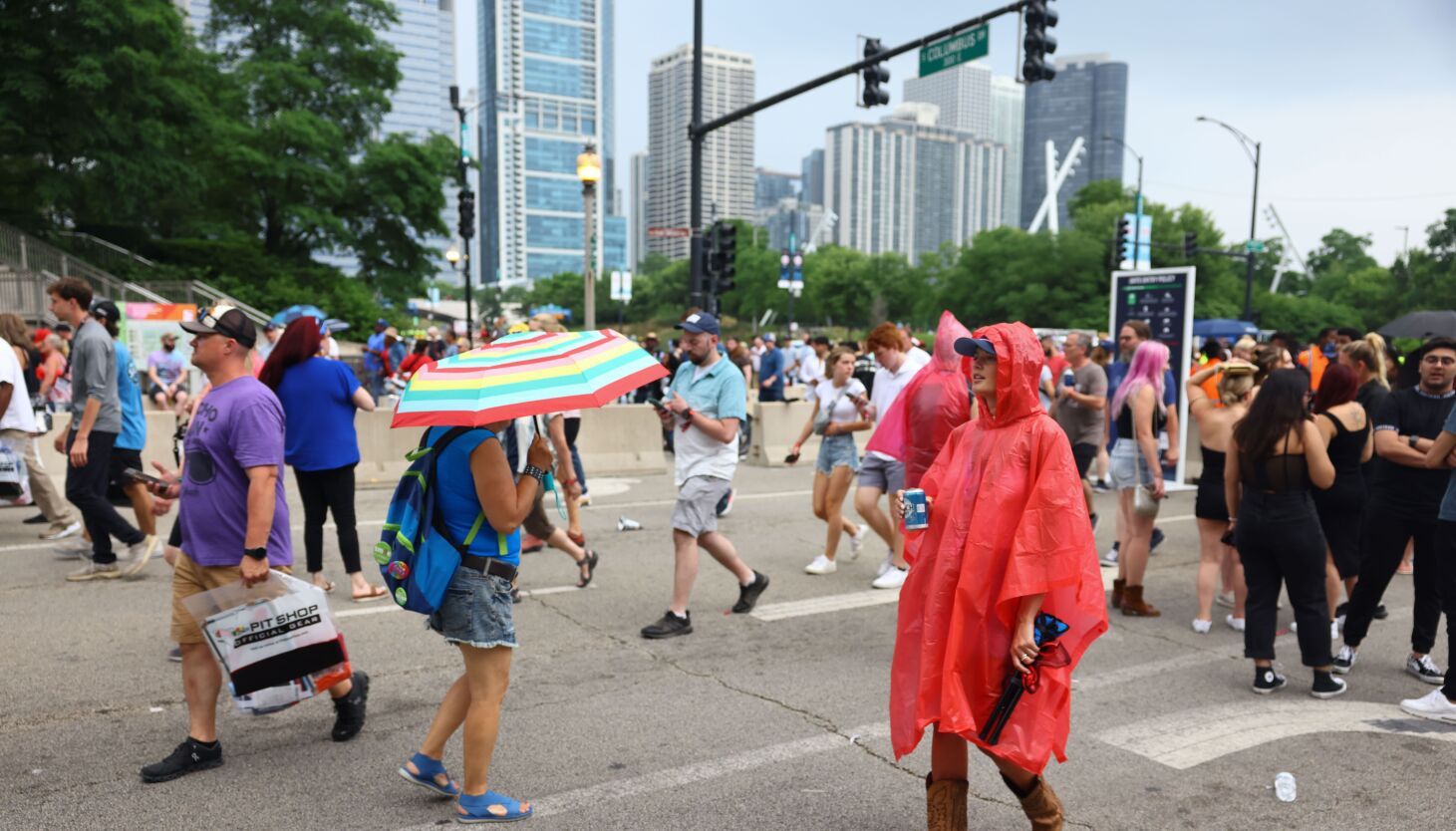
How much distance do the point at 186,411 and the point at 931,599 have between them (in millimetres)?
8507

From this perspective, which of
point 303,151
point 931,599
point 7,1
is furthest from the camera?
point 303,151

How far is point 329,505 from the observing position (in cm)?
724

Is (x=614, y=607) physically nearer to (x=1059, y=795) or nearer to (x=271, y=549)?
(x=271, y=549)

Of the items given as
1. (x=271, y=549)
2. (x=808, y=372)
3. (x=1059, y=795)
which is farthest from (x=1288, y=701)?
(x=808, y=372)

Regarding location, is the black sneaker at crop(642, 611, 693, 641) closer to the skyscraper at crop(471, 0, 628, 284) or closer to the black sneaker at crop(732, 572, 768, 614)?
the black sneaker at crop(732, 572, 768, 614)

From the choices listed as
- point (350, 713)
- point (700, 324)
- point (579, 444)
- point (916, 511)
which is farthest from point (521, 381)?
point (579, 444)

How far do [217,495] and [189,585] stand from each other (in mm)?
412

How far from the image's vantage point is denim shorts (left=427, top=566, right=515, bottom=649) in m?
3.71

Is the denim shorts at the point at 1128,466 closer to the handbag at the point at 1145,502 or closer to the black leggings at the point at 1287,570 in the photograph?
the handbag at the point at 1145,502

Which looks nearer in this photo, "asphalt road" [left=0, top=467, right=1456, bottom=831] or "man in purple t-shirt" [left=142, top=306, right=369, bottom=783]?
"asphalt road" [left=0, top=467, right=1456, bottom=831]

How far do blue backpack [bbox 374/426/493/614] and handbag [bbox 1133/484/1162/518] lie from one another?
5180 millimetres

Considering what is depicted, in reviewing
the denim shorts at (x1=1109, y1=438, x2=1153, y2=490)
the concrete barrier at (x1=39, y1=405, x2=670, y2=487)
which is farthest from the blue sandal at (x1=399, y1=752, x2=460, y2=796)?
the concrete barrier at (x1=39, y1=405, x2=670, y2=487)

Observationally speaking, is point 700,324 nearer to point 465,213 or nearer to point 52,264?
point 465,213

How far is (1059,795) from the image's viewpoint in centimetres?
420
